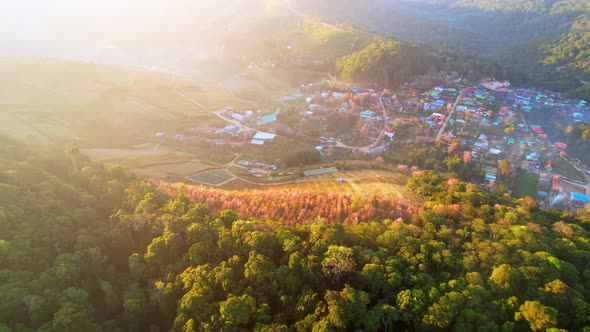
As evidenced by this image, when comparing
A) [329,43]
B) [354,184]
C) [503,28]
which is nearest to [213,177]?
[354,184]

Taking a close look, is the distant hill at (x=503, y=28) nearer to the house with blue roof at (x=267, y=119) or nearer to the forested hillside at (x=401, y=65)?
the forested hillside at (x=401, y=65)

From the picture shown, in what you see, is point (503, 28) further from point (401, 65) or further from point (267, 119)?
point (267, 119)

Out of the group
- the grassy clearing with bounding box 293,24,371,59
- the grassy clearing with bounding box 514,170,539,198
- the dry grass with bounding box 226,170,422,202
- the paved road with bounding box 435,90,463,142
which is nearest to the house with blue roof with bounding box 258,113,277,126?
the dry grass with bounding box 226,170,422,202

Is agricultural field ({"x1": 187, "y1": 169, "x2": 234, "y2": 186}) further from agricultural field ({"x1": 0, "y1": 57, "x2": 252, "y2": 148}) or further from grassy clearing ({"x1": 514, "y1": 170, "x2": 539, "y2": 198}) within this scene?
→ grassy clearing ({"x1": 514, "y1": 170, "x2": 539, "y2": 198})

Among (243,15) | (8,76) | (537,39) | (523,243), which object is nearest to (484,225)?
(523,243)

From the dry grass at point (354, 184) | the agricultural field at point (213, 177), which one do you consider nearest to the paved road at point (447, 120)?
the dry grass at point (354, 184)

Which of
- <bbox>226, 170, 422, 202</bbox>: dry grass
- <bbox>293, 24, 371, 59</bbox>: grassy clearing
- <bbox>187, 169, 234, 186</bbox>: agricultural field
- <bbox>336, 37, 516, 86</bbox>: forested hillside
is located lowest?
<bbox>187, 169, 234, 186</bbox>: agricultural field

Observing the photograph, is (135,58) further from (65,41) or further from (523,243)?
(523,243)
